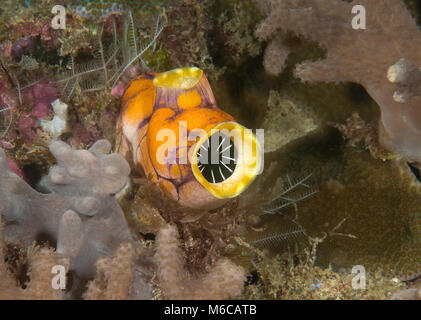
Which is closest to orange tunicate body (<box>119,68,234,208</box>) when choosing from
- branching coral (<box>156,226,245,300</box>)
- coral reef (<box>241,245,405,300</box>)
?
branching coral (<box>156,226,245,300</box>)

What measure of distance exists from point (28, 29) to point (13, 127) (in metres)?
1.11

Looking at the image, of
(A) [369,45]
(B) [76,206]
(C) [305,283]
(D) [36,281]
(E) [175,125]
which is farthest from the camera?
(A) [369,45]

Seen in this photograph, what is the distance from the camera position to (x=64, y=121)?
3135 mm

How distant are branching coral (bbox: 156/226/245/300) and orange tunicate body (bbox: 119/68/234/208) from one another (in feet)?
1.78

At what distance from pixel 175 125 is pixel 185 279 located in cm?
110

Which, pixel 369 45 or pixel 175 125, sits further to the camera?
pixel 369 45

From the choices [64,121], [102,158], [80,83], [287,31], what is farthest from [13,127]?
[287,31]

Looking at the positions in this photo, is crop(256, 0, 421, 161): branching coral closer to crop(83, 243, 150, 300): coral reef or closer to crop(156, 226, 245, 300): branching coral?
crop(156, 226, 245, 300): branching coral

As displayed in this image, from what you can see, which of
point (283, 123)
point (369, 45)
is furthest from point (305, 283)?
point (369, 45)

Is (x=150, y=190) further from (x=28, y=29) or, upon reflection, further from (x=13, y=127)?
(x=28, y=29)

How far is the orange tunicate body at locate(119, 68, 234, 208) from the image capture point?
7.75ft

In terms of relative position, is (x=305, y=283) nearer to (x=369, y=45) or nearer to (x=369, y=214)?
(x=369, y=214)

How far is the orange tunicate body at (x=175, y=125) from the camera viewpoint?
2361mm

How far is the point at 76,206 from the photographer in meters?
2.24
